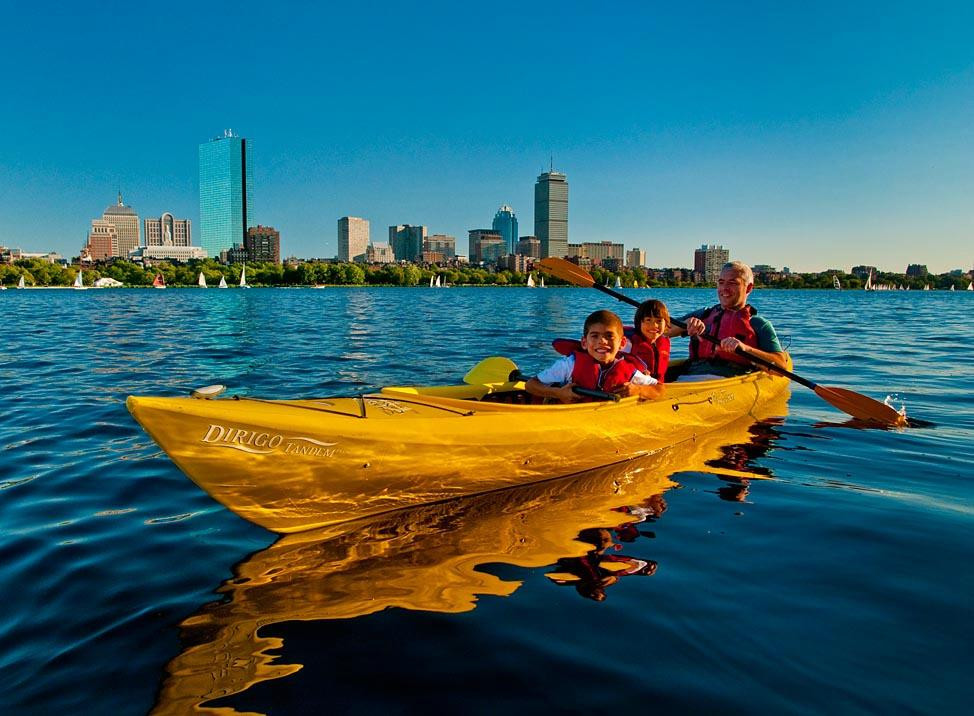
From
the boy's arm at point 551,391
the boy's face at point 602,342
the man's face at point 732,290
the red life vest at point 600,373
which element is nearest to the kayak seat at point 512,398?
the boy's arm at point 551,391

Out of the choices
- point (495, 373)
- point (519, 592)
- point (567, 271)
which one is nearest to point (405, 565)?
point (519, 592)

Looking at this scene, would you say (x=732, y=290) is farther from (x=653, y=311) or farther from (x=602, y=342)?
(x=602, y=342)

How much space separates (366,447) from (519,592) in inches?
57.5

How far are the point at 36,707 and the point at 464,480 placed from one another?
2.99m

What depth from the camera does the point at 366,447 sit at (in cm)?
438

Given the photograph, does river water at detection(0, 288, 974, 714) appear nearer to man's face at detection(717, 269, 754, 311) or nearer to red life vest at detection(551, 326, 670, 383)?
red life vest at detection(551, 326, 670, 383)

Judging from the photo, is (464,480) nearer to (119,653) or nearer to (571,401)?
(571,401)

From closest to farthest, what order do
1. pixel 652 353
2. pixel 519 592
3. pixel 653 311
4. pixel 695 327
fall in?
1. pixel 519 592
2. pixel 653 311
3. pixel 652 353
4. pixel 695 327

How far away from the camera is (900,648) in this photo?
321 centimetres

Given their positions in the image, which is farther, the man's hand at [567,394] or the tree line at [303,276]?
the tree line at [303,276]

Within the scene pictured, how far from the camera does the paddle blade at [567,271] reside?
9.44 metres

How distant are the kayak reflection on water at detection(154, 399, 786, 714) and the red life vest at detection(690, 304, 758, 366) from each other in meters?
3.69

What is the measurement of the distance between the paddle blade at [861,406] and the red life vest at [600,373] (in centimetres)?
380

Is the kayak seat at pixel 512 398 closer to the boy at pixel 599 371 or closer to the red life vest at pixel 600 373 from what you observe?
the boy at pixel 599 371
